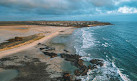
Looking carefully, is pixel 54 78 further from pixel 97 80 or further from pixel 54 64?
pixel 97 80

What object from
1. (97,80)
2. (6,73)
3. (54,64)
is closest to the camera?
(97,80)

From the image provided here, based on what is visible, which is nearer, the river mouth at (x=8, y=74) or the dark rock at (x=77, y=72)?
the river mouth at (x=8, y=74)

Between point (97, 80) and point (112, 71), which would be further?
point (112, 71)

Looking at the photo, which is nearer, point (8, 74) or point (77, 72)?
point (8, 74)

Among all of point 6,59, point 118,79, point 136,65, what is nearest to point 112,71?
point 118,79

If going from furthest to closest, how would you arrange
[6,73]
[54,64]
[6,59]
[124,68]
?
[6,59] < [54,64] < [124,68] < [6,73]

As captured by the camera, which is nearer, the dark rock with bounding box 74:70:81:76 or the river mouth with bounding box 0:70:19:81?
the river mouth with bounding box 0:70:19:81

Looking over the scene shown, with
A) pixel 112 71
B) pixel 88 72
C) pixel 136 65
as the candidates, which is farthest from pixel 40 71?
pixel 136 65
